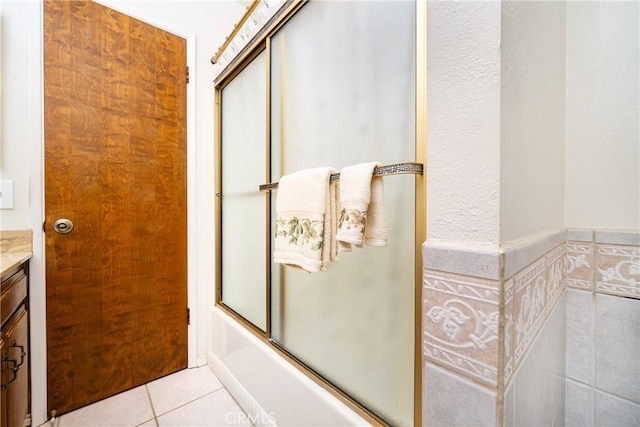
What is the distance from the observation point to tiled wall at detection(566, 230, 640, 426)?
76 centimetres

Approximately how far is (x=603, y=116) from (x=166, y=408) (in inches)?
83.4

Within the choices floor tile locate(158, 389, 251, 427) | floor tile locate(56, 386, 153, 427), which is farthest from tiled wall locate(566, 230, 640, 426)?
floor tile locate(56, 386, 153, 427)

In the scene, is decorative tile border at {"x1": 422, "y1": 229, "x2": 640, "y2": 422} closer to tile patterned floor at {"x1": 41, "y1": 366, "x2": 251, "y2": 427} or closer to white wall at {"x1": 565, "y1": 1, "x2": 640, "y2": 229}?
white wall at {"x1": 565, "y1": 1, "x2": 640, "y2": 229}

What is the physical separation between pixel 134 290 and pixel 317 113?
139cm

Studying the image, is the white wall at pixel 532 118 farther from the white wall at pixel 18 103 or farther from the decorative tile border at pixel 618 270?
the white wall at pixel 18 103

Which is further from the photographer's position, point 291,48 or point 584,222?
point 291,48

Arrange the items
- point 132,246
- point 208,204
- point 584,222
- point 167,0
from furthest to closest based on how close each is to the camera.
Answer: point 208,204 → point 167,0 → point 132,246 → point 584,222

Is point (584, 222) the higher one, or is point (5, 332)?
point (584, 222)

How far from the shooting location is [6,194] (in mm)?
1196

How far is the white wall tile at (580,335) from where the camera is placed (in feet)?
2.72

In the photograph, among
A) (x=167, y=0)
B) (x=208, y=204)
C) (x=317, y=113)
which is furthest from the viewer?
(x=208, y=204)

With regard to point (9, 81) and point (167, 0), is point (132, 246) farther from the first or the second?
point (167, 0)

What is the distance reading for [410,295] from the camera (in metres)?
0.73

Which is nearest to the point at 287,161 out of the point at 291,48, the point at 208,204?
the point at 291,48
